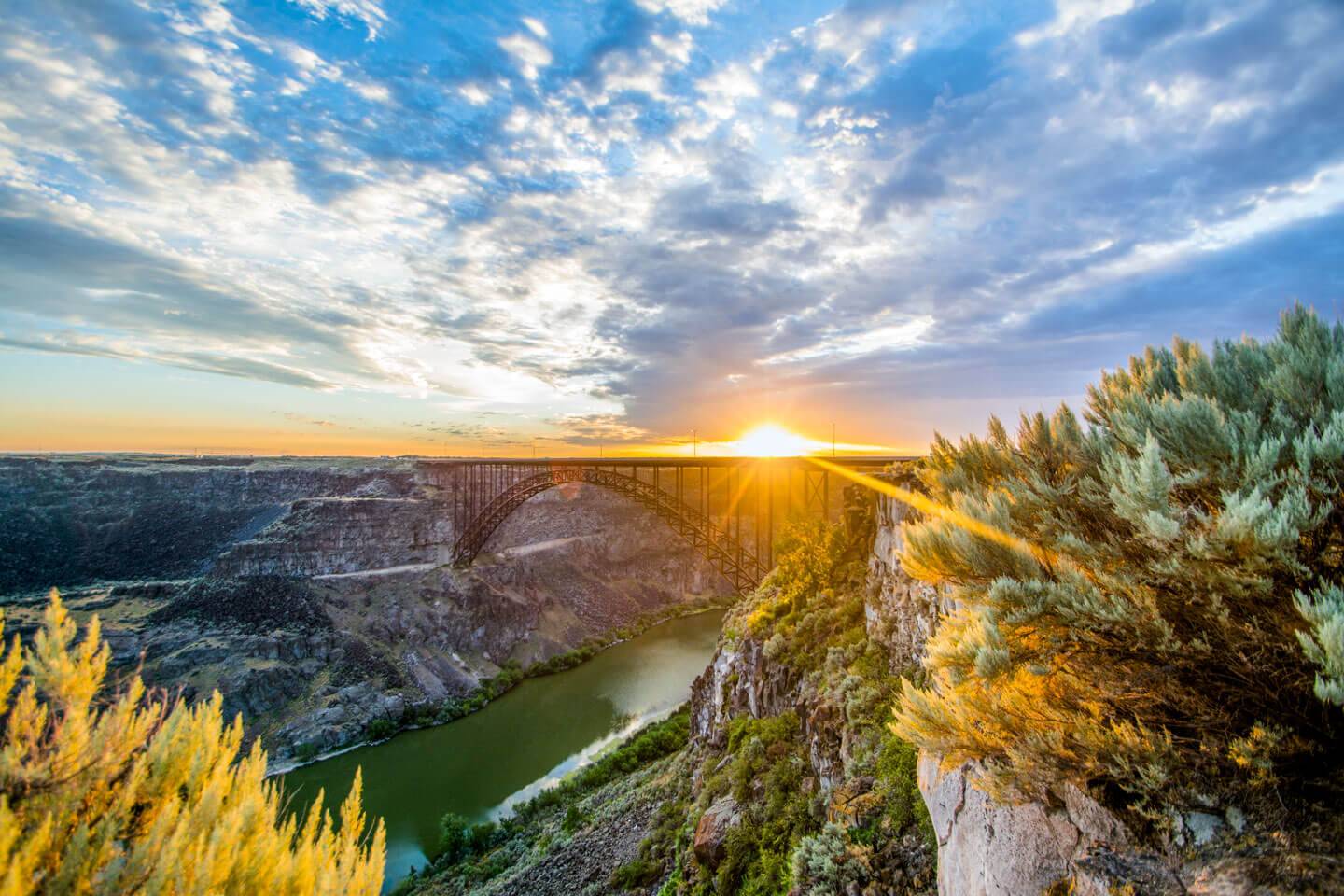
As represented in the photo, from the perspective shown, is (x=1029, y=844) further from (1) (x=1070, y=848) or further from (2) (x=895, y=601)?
(2) (x=895, y=601)

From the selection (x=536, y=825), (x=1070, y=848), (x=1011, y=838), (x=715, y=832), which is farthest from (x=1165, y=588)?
(x=536, y=825)

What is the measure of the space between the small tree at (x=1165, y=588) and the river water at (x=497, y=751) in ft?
65.9

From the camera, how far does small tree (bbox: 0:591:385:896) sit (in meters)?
2.38

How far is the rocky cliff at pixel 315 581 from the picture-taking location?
24188mm

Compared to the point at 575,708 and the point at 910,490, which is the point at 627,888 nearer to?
the point at 910,490

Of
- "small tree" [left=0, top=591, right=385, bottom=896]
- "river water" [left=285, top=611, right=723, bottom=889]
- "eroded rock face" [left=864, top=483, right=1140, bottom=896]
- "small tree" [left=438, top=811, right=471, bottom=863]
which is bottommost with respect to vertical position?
"river water" [left=285, top=611, right=723, bottom=889]

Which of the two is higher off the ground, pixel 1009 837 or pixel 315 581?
pixel 1009 837

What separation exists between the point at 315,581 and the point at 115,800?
33.7 metres

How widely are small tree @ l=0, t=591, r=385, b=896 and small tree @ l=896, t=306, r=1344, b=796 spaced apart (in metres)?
4.23

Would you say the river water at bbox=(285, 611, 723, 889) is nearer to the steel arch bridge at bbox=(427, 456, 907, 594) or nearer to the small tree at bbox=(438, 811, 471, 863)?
the small tree at bbox=(438, 811, 471, 863)

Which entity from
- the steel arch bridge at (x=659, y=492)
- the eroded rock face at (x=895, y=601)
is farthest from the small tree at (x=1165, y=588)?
the steel arch bridge at (x=659, y=492)

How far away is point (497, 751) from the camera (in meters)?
23.9

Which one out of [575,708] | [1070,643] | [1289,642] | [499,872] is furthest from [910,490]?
[575,708]

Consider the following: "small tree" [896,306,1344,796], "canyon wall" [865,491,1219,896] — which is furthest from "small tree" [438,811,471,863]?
→ "small tree" [896,306,1344,796]
